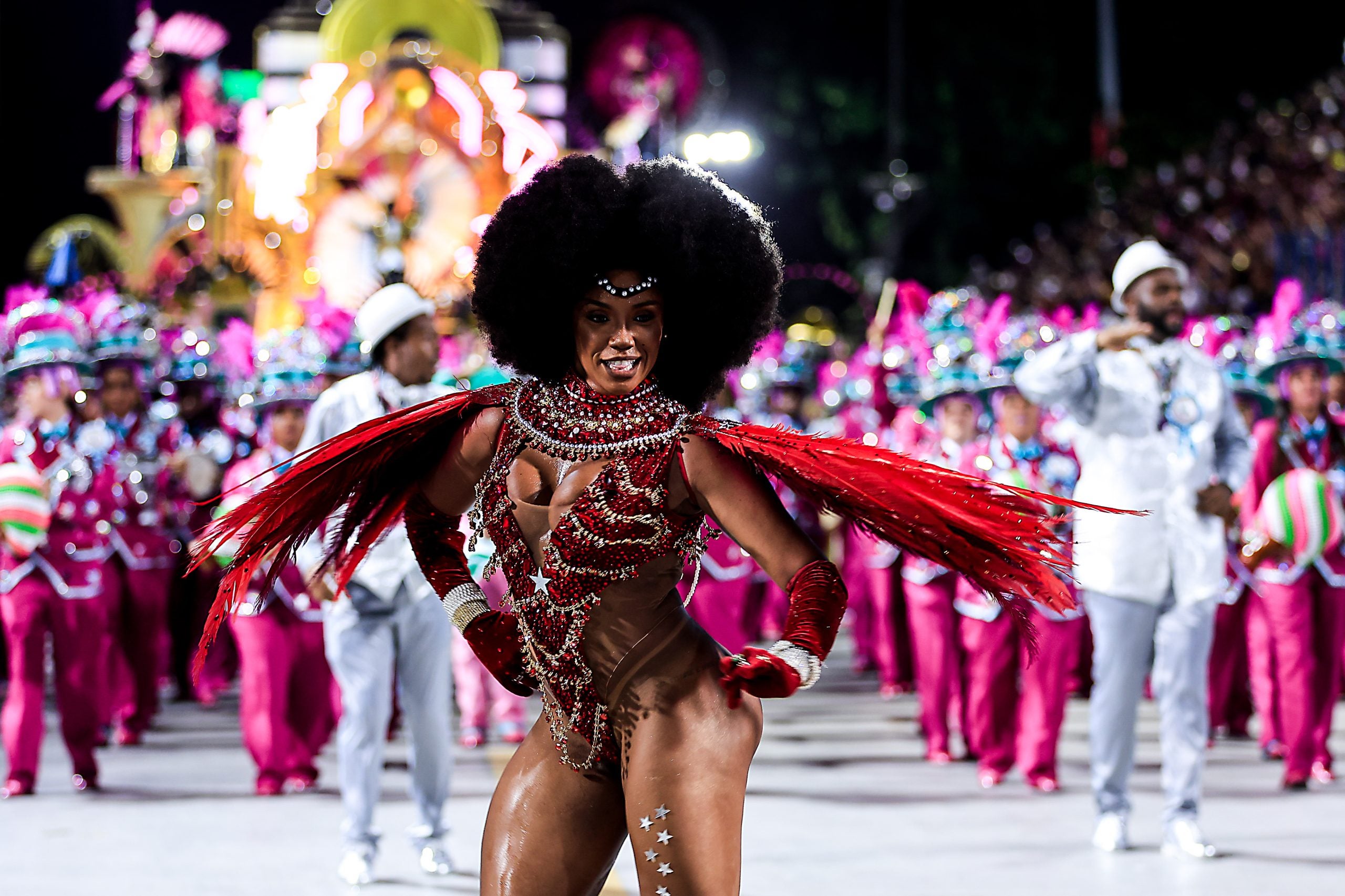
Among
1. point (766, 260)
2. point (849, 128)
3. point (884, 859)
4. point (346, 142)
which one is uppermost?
point (849, 128)

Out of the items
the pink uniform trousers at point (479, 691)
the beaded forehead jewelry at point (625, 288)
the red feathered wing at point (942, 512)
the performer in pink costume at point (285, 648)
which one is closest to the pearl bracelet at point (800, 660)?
the red feathered wing at point (942, 512)

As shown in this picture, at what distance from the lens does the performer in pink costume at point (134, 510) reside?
8688 mm

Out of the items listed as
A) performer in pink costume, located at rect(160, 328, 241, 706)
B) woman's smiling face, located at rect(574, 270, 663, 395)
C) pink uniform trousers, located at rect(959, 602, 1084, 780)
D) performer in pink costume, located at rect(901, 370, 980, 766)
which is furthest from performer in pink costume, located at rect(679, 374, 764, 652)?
woman's smiling face, located at rect(574, 270, 663, 395)

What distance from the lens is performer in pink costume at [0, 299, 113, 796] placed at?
7.80m

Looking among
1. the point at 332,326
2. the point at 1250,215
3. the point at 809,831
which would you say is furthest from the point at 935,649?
the point at 1250,215

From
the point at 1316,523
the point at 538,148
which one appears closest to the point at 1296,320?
the point at 1316,523

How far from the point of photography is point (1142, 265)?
6344 mm

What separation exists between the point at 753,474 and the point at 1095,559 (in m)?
3.36

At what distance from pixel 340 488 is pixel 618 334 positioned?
0.75 m

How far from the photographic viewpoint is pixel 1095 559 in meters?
6.36

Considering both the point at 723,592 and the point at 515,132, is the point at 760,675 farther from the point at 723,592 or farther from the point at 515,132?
the point at 515,132

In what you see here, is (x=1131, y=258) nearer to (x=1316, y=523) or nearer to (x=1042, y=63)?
(x=1316, y=523)

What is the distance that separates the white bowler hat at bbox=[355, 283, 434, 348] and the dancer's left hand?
3.43m

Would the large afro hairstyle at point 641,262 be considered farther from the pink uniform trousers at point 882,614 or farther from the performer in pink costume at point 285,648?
the pink uniform trousers at point 882,614
